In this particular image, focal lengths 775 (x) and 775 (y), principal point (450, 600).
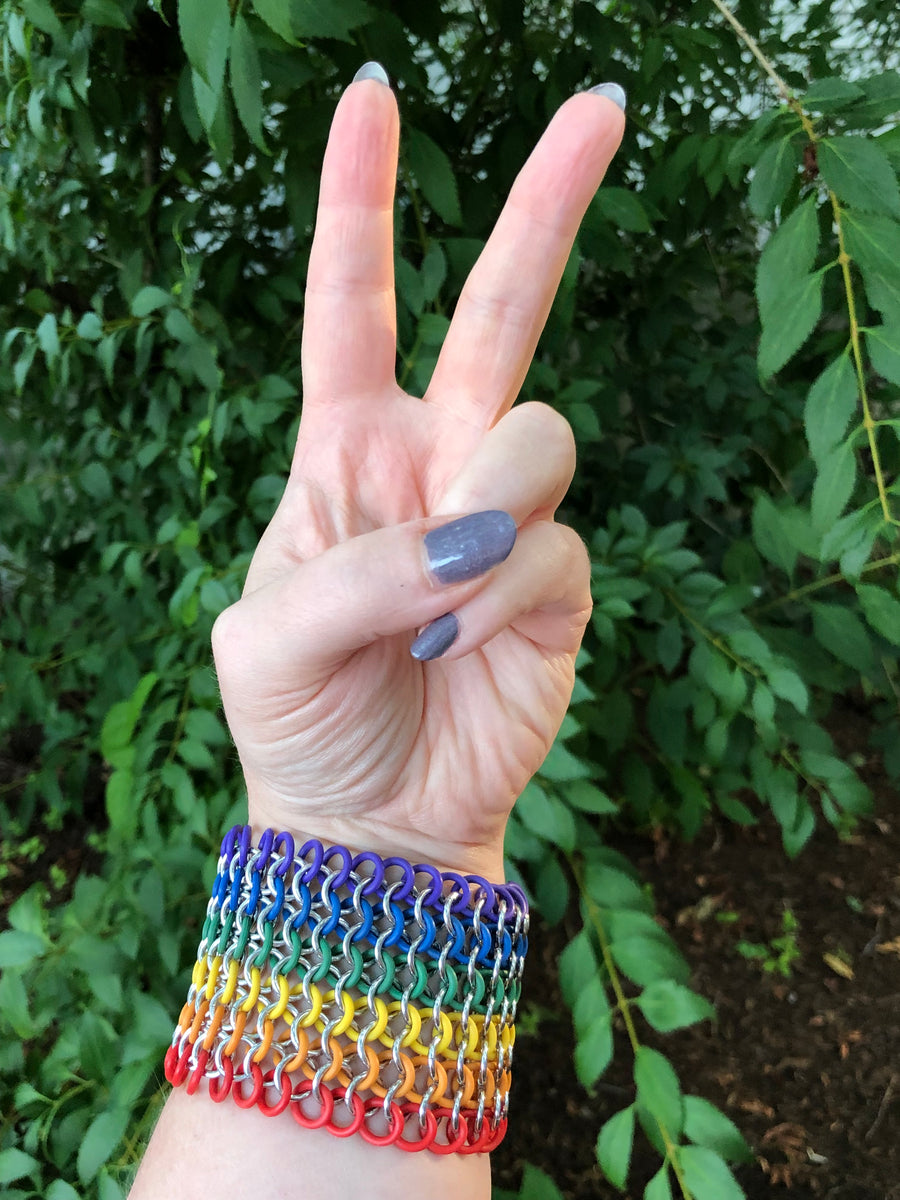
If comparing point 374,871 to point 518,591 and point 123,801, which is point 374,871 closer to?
point 518,591

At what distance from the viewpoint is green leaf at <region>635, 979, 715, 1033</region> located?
57cm

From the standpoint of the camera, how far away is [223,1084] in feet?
1.57

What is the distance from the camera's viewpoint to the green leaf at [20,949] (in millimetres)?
633

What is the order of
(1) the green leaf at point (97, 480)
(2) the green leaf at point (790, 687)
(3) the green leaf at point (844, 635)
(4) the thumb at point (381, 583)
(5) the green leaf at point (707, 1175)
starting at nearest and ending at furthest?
(4) the thumb at point (381, 583) → (5) the green leaf at point (707, 1175) → (2) the green leaf at point (790, 687) → (3) the green leaf at point (844, 635) → (1) the green leaf at point (97, 480)

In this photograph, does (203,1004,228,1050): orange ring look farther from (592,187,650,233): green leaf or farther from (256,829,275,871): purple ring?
(592,187,650,233): green leaf

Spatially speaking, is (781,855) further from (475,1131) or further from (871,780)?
(475,1131)

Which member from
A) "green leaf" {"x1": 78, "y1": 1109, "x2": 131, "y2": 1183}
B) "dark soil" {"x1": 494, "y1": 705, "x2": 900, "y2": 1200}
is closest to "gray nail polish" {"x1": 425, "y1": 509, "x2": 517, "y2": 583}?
"green leaf" {"x1": 78, "y1": 1109, "x2": 131, "y2": 1183}

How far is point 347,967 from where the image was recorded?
1.63 feet

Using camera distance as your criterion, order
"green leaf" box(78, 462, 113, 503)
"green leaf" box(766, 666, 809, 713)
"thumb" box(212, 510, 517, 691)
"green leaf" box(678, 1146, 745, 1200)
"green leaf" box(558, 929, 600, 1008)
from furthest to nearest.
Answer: "green leaf" box(78, 462, 113, 503) < "green leaf" box(766, 666, 809, 713) < "green leaf" box(558, 929, 600, 1008) < "green leaf" box(678, 1146, 745, 1200) < "thumb" box(212, 510, 517, 691)

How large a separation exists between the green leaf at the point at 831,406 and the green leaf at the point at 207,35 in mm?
495

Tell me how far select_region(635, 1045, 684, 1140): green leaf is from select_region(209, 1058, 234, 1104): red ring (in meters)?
0.30

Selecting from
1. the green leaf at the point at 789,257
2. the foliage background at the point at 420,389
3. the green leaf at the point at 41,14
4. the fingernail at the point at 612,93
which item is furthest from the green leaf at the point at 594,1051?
the green leaf at the point at 41,14

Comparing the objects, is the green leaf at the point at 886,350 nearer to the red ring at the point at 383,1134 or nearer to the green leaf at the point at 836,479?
the green leaf at the point at 836,479

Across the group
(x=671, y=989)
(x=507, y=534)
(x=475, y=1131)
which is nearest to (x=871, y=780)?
(x=671, y=989)
